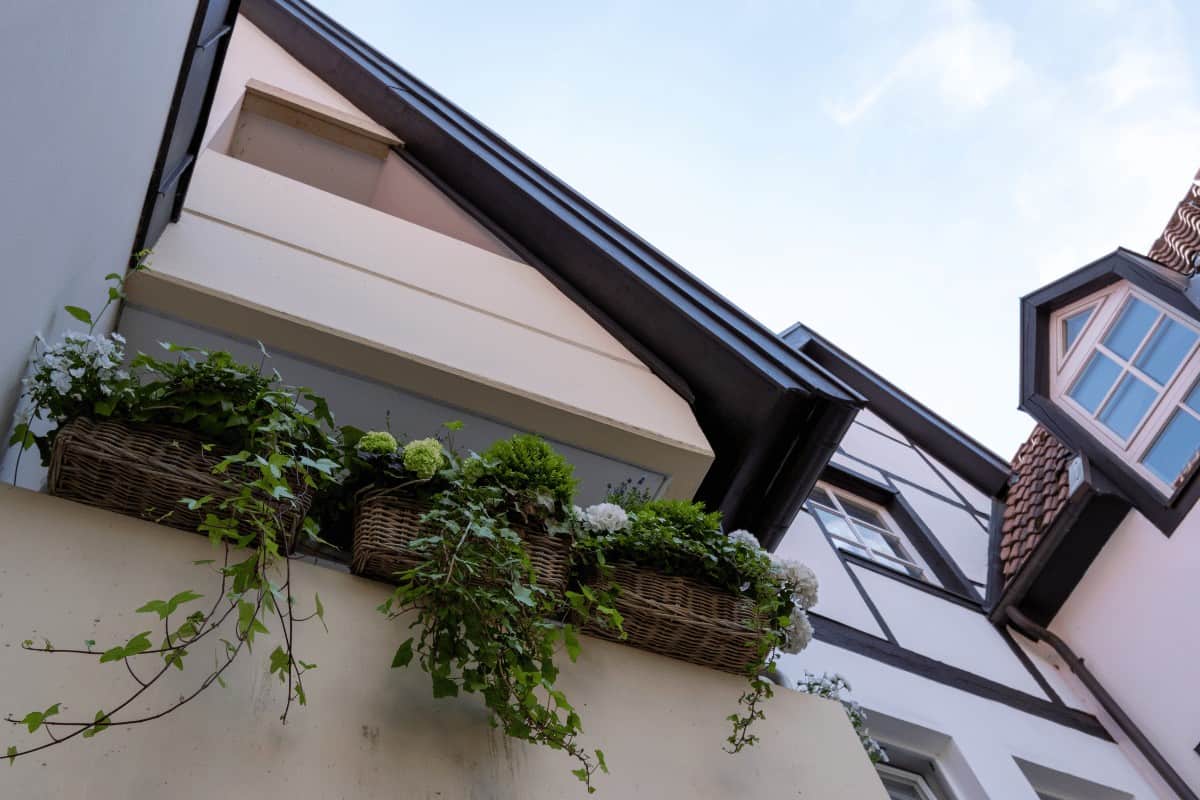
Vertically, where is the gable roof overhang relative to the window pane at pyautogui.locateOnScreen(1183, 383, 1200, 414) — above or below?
below

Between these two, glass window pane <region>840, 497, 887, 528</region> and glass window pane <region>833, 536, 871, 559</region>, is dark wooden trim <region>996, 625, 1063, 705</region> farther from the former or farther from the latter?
glass window pane <region>840, 497, 887, 528</region>

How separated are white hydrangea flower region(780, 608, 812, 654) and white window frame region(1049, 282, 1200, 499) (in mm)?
3814

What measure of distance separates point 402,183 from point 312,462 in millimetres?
3699

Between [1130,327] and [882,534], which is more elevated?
→ [1130,327]

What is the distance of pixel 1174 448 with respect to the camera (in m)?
5.67

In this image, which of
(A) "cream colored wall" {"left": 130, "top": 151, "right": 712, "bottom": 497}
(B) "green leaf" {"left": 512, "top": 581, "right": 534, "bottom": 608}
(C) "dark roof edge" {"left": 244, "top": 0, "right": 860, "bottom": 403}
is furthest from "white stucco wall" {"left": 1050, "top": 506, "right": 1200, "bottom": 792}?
(B) "green leaf" {"left": 512, "top": 581, "right": 534, "bottom": 608}

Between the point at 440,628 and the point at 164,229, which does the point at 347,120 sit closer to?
Result: the point at 164,229

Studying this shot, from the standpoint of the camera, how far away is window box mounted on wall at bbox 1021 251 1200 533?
5.66 meters

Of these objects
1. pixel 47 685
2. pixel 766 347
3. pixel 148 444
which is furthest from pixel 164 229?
pixel 766 347

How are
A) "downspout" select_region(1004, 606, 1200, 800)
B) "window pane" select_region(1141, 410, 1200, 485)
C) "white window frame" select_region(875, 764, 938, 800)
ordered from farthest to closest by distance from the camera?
"window pane" select_region(1141, 410, 1200, 485) < "downspout" select_region(1004, 606, 1200, 800) < "white window frame" select_region(875, 764, 938, 800)

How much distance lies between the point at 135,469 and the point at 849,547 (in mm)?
4656

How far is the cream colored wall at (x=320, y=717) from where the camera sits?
1755 mm

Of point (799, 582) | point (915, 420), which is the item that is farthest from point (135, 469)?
point (915, 420)

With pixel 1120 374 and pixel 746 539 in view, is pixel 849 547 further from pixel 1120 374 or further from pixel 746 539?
pixel 746 539
